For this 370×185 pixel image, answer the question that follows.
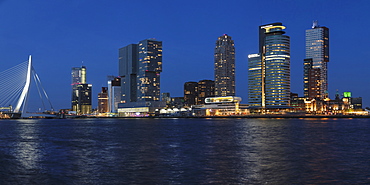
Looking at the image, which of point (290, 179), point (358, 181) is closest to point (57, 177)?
point (290, 179)

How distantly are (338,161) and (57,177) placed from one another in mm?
25024

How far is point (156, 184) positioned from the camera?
25.2m

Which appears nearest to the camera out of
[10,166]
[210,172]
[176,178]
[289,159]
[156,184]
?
[156,184]

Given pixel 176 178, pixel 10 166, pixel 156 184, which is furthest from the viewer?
pixel 10 166

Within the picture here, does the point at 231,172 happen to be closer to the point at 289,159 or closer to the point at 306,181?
the point at 306,181

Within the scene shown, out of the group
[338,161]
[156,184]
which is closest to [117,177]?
[156,184]

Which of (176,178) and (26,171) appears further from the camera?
(26,171)

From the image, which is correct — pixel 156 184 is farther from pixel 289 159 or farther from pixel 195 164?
pixel 289 159

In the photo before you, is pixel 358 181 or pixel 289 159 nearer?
pixel 358 181

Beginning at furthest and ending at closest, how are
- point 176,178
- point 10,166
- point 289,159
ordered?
1. point 289,159
2. point 10,166
3. point 176,178

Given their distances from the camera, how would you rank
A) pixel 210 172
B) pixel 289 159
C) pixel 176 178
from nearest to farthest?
pixel 176 178, pixel 210 172, pixel 289 159

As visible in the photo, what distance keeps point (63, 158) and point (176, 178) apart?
1646cm

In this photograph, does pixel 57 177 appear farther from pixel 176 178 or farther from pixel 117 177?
pixel 176 178

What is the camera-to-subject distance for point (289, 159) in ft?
122
